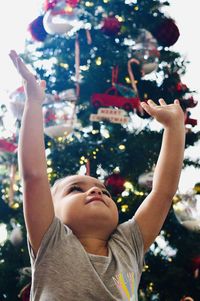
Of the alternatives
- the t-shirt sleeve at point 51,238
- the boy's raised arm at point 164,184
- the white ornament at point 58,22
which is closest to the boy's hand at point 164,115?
the boy's raised arm at point 164,184

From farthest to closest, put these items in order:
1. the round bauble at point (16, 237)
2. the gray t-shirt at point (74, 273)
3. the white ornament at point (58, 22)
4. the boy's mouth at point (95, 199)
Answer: the white ornament at point (58, 22) → the round bauble at point (16, 237) → the boy's mouth at point (95, 199) → the gray t-shirt at point (74, 273)

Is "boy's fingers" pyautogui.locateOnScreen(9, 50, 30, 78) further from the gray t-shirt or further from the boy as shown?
the gray t-shirt

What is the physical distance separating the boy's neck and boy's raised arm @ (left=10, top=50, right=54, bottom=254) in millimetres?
87

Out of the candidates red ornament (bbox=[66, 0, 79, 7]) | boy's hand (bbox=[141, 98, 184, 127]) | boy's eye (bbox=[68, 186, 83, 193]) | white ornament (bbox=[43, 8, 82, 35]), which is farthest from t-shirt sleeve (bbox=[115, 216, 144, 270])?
red ornament (bbox=[66, 0, 79, 7])

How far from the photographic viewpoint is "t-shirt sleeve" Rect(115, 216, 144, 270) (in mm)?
847

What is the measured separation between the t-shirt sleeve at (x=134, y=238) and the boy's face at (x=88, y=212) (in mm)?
29

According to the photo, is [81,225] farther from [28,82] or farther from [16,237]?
[16,237]

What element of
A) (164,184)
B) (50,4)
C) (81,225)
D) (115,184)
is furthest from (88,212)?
(50,4)

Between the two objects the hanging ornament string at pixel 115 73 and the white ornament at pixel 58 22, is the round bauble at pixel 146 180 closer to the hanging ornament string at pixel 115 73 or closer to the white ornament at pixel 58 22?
the hanging ornament string at pixel 115 73

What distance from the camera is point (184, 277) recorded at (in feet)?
5.93

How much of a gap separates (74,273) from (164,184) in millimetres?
273

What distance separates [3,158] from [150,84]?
2.80 ft

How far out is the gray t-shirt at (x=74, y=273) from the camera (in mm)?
696

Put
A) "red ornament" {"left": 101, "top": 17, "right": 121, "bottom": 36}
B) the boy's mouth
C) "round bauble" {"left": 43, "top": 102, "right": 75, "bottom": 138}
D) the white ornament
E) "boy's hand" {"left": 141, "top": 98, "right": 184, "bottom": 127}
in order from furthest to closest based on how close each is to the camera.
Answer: "red ornament" {"left": 101, "top": 17, "right": 121, "bottom": 36}
the white ornament
"round bauble" {"left": 43, "top": 102, "right": 75, "bottom": 138}
"boy's hand" {"left": 141, "top": 98, "right": 184, "bottom": 127}
the boy's mouth
